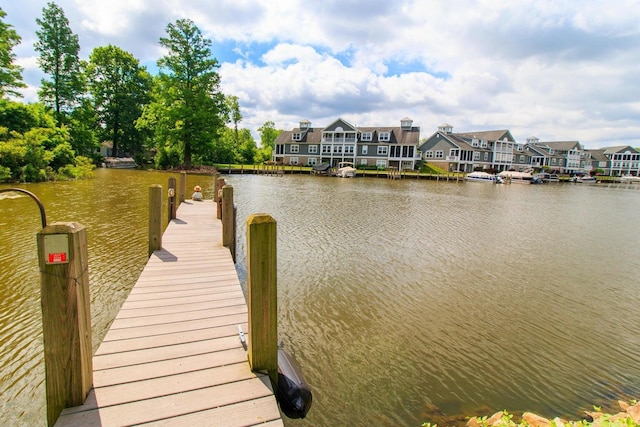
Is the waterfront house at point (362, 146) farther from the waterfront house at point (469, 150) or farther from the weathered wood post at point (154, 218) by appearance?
the weathered wood post at point (154, 218)

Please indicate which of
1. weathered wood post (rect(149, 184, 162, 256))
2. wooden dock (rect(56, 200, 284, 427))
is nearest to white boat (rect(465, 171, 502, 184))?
weathered wood post (rect(149, 184, 162, 256))

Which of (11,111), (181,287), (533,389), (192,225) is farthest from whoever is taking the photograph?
(11,111)

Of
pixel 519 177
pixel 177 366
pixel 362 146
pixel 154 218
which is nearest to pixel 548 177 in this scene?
pixel 519 177

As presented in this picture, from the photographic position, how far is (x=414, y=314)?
708cm

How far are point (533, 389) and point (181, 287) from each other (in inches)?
214

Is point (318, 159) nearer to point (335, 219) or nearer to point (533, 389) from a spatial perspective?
point (335, 219)

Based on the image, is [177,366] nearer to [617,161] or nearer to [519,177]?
[519,177]

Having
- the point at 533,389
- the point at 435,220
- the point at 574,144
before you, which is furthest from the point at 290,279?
the point at 574,144

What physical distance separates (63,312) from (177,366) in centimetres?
123

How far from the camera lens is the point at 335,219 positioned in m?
16.7

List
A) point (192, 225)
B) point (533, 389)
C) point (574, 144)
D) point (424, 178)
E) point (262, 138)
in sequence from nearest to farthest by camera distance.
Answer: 1. point (533, 389)
2. point (192, 225)
3. point (424, 178)
4. point (574, 144)
5. point (262, 138)

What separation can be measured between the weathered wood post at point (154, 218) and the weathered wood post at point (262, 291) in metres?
4.91

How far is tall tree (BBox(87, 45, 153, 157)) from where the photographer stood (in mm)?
51344

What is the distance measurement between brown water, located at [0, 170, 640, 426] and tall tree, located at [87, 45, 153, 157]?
1730 inches
